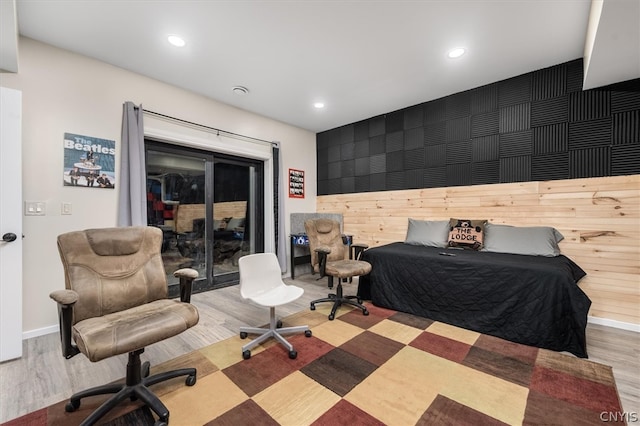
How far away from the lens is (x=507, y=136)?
11.0 feet

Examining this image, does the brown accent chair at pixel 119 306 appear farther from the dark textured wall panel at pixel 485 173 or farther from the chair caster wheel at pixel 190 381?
the dark textured wall panel at pixel 485 173

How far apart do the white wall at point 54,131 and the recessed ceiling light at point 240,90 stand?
989 mm

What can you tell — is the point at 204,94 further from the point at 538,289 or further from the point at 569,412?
the point at 569,412

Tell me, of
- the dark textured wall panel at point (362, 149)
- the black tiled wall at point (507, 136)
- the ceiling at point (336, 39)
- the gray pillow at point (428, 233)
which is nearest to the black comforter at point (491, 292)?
the gray pillow at point (428, 233)

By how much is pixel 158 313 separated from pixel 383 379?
158 cm

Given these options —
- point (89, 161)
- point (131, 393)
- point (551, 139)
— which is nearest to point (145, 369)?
point (131, 393)

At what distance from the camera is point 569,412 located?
1.54m

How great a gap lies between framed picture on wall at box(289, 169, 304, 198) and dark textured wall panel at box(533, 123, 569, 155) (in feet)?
11.7

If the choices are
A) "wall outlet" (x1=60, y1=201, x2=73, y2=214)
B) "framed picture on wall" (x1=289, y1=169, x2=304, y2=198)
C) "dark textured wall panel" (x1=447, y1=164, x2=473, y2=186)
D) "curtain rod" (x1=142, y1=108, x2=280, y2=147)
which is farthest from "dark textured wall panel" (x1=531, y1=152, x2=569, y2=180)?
"wall outlet" (x1=60, y1=201, x2=73, y2=214)

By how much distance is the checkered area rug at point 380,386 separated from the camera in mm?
1521

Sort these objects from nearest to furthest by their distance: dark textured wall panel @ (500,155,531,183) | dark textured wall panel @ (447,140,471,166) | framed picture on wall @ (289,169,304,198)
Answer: dark textured wall panel @ (500,155,531,183) < dark textured wall panel @ (447,140,471,166) < framed picture on wall @ (289,169,304,198)

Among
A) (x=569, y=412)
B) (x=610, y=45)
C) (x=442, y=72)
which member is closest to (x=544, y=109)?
(x=610, y=45)

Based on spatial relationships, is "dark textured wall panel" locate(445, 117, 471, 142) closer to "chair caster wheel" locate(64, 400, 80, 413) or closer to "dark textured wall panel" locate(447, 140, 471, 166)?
"dark textured wall panel" locate(447, 140, 471, 166)

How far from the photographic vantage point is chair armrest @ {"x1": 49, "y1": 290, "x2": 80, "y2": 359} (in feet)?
4.47
